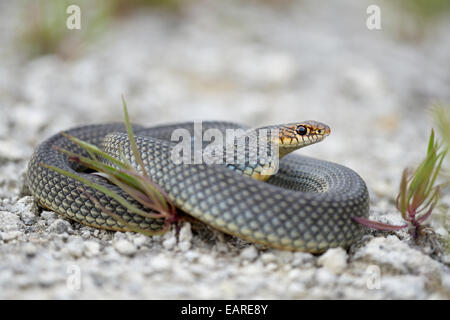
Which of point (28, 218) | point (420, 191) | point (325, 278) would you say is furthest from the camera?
point (28, 218)

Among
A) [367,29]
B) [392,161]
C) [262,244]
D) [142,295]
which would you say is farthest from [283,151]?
[367,29]

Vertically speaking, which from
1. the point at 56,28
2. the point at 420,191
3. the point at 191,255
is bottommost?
the point at 191,255

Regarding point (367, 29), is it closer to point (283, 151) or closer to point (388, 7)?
point (388, 7)

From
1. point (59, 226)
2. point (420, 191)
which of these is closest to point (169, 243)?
point (59, 226)

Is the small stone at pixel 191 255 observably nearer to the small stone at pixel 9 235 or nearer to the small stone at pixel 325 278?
the small stone at pixel 325 278

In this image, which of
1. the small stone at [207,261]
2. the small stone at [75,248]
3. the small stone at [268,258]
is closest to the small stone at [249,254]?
the small stone at [268,258]

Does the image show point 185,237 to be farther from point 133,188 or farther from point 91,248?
point 91,248
